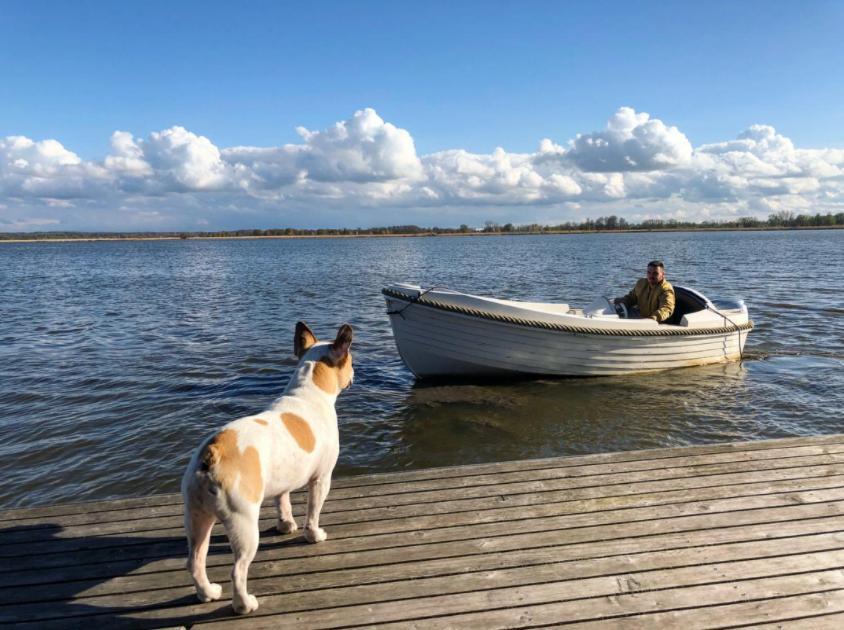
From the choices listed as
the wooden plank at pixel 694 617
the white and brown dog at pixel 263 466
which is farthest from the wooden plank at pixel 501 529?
the wooden plank at pixel 694 617

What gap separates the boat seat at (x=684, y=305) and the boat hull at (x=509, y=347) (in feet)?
2.52

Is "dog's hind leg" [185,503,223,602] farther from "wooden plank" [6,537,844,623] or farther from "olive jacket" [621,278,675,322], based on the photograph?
"olive jacket" [621,278,675,322]

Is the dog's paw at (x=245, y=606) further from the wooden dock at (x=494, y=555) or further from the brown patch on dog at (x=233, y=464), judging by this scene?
the brown patch on dog at (x=233, y=464)

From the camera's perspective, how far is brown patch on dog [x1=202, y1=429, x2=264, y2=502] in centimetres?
264

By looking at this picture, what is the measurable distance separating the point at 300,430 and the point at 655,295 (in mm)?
8844

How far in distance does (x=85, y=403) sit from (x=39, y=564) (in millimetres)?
7020

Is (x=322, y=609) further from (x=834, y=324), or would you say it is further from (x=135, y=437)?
(x=834, y=324)

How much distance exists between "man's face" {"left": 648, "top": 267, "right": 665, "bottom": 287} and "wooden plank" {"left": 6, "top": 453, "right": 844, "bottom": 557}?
5.65 meters

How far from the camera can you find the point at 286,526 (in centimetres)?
373

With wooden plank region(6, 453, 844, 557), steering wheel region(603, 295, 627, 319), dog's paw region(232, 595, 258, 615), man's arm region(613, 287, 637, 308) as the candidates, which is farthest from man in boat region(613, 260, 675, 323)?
dog's paw region(232, 595, 258, 615)

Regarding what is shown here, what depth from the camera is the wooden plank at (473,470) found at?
4.13m

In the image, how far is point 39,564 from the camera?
3428 mm

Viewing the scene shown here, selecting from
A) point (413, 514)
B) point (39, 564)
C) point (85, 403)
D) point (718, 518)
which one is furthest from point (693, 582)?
point (85, 403)

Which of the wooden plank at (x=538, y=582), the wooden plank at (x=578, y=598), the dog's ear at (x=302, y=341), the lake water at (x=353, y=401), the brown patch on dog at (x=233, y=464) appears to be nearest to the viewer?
the brown patch on dog at (x=233, y=464)
